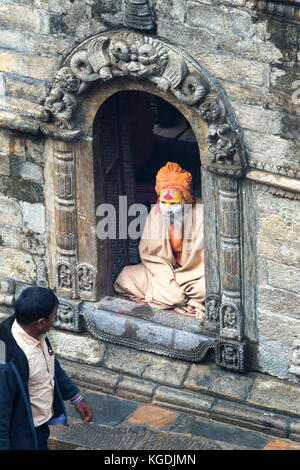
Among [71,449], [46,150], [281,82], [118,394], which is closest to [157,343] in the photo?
[118,394]

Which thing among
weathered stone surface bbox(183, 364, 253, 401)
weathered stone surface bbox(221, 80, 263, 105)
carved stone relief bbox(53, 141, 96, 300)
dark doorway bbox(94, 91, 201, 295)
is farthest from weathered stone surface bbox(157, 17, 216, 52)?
weathered stone surface bbox(183, 364, 253, 401)

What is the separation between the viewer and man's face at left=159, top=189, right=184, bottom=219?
→ 31.5ft

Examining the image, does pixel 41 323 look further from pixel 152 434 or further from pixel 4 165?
pixel 4 165

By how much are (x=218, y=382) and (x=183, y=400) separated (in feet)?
1.05

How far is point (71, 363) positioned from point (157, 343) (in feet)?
2.63

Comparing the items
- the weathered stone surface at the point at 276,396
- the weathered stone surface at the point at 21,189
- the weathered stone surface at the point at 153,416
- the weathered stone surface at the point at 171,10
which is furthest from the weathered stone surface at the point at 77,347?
the weathered stone surface at the point at 171,10

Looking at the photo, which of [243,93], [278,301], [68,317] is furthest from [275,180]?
[68,317]

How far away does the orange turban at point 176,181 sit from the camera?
9602 mm

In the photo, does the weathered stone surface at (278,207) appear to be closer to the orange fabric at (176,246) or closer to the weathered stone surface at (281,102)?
the weathered stone surface at (281,102)

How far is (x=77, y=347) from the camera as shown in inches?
392

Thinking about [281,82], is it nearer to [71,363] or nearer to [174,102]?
[174,102]

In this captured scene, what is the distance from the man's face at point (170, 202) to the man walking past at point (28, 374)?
7.07 feet

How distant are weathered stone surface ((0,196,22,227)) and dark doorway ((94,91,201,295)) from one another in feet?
2.57

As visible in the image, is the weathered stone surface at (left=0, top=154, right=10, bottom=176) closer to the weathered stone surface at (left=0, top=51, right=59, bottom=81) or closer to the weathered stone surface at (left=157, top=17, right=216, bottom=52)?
the weathered stone surface at (left=0, top=51, right=59, bottom=81)
